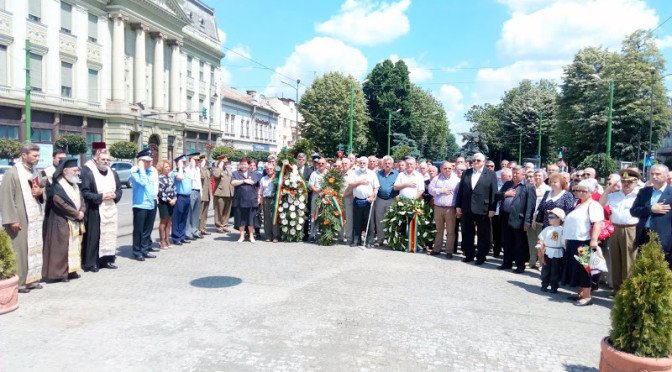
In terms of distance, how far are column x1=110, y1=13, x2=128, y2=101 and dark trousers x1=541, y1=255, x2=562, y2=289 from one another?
40.0 m

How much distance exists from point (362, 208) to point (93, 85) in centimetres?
3481

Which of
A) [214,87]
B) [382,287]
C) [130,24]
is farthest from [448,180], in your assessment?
[214,87]

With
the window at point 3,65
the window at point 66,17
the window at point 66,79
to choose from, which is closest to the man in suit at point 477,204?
the window at point 3,65

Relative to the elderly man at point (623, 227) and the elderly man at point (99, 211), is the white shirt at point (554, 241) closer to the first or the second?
the elderly man at point (623, 227)

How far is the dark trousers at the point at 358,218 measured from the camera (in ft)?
36.3

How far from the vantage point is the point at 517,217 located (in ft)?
29.0

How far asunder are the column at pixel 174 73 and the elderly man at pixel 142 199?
4179cm

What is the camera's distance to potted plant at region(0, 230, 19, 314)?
19.0 ft

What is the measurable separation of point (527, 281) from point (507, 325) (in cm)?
276

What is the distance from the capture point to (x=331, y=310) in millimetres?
6219

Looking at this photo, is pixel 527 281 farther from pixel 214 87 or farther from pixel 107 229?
pixel 214 87

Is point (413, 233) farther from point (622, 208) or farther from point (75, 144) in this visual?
point (75, 144)

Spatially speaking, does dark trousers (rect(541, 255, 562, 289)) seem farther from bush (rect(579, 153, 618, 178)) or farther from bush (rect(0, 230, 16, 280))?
bush (rect(579, 153, 618, 178))

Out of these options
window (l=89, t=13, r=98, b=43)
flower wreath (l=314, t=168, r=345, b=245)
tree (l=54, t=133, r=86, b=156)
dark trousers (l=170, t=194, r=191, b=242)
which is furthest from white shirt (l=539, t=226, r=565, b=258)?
window (l=89, t=13, r=98, b=43)
